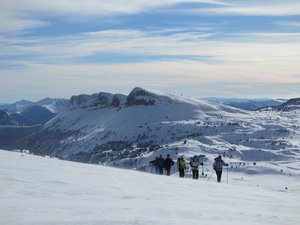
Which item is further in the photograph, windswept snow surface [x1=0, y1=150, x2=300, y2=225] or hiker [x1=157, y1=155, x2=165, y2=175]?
hiker [x1=157, y1=155, x2=165, y2=175]

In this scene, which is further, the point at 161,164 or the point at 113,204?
the point at 161,164

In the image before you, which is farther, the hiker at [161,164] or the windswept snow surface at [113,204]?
the hiker at [161,164]

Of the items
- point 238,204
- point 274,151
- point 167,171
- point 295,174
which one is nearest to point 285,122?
point 274,151

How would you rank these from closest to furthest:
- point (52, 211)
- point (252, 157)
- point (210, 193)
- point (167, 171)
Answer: point (52, 211) → point (210, 193) → point (167, 171) → point (252, 157)

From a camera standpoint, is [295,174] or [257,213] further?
[295,174]

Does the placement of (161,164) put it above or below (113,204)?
below

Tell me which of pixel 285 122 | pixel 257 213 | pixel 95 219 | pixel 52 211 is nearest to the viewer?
pixel 95 219

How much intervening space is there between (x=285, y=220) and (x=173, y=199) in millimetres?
3655

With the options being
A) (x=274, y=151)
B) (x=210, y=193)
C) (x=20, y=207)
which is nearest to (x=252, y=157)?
(x=274, y=151)

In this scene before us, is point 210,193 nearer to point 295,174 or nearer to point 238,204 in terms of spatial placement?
point 238,204

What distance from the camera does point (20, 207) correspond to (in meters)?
10.6

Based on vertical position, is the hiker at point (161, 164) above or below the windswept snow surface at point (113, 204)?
Answer: below

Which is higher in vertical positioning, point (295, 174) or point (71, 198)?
point (71, 198)

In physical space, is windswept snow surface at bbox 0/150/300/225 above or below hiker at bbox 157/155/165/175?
above
